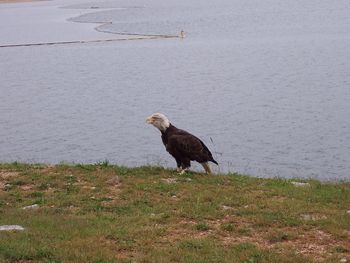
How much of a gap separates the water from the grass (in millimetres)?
5860

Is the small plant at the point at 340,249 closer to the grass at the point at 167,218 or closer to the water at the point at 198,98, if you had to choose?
the grass at the point at 167,218

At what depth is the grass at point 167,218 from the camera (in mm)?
7957

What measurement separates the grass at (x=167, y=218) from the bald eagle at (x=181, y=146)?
383 millimetres

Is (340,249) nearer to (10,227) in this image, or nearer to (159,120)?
(10,227)

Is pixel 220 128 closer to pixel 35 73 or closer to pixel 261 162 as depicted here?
pixel 261 162

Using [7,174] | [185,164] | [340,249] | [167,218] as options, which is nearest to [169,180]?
[185,164]

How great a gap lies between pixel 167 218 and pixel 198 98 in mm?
22858

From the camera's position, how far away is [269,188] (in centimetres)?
1206

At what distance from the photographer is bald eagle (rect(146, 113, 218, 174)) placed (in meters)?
13.6

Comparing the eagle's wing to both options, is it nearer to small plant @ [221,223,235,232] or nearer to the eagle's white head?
the eagle's white head

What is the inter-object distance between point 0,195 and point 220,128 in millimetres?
14670

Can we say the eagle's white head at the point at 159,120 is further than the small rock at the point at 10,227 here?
Yes

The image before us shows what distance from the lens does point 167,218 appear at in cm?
970

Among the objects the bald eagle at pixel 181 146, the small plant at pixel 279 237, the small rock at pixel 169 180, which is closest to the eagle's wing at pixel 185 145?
the bald eagle at pixel 181 146
